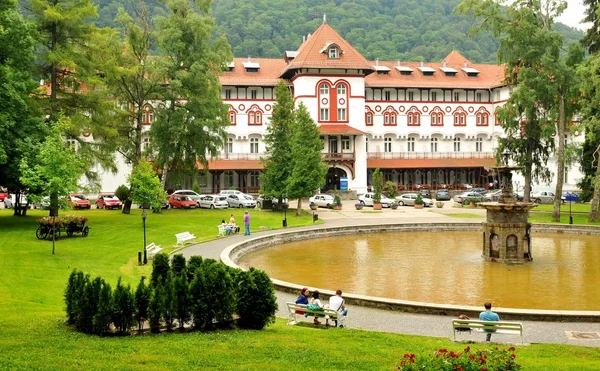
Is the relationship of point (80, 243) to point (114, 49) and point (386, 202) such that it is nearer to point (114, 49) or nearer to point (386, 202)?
point (114, 49)

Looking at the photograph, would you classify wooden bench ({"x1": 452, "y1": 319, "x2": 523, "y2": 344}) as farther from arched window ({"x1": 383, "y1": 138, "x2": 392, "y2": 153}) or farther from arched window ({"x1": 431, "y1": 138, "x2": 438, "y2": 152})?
arched window ({"x1": 431, "y1": 138, "x2": 438, "y2": 152})

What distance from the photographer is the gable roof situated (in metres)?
58.3

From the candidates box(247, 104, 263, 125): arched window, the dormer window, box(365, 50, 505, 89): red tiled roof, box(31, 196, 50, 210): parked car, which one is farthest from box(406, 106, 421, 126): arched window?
box(31, 196, 50, 210): parked car

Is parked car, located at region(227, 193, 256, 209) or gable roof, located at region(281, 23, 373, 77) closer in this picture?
parked car, located at region(227, 193, 256, 209)

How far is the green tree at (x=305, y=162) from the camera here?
4084 centimetres

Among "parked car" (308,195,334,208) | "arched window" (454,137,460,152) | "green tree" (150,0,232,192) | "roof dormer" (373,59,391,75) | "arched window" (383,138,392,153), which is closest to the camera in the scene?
"green tree" (150,0,232,192)

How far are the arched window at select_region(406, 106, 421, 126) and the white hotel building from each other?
11 centimetres

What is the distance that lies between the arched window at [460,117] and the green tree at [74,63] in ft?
138

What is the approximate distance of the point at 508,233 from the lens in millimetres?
24734

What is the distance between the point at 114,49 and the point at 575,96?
30661 millimetres

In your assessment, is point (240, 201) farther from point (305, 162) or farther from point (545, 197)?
point (545, 197)

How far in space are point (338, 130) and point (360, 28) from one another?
55686 mm

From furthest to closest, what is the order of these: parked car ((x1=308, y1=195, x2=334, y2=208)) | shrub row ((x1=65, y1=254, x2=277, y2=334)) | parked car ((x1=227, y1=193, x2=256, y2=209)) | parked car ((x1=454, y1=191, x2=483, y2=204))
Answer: parked car ((x1=454, y1=191, x2=483, y2=204)) → parked car ((x1=308, y1=195, x2=334, y2=208)) → parked car ((x1=227, y1=193, x2=256, y2=209)) → shrub row ((x1=65, y1=254, x2=277, y2=334))

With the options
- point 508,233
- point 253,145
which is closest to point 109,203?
point 253,145
